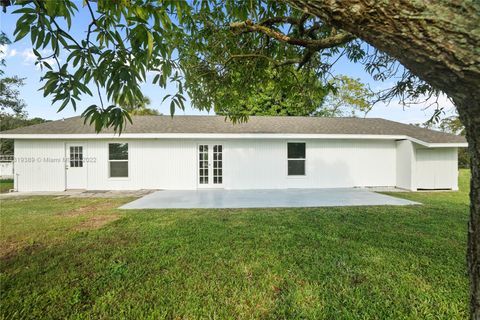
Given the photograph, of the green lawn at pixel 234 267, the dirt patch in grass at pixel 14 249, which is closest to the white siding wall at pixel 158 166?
the green lawn at pixel 234 267

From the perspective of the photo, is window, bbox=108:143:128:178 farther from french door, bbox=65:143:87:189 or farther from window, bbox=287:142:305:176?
window, bbox=287:142:305:176

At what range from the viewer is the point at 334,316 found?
98.3 inches

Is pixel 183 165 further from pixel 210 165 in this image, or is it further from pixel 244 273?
pixel 244 273

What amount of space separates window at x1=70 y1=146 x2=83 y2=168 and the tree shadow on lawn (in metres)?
7.51

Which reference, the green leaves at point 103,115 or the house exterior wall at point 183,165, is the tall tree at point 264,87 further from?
the house exterior wall at point 183,165

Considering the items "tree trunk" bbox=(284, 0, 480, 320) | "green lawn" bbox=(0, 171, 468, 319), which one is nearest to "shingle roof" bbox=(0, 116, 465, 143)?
"green lawn" bbox=(0, 171, 468, 319)

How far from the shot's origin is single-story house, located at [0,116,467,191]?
11.2 metres


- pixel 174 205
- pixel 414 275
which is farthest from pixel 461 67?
pixel 174 205

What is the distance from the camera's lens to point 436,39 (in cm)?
80

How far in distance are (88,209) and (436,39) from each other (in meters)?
8.57

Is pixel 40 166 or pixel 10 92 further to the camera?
pixel 10 92

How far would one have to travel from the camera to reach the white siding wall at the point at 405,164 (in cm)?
1128

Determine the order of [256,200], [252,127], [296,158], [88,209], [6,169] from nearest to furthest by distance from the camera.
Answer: [88,209] → [256,200] → [296,158] → [252,127] → [6,169]

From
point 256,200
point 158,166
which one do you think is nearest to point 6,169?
point 158,166
